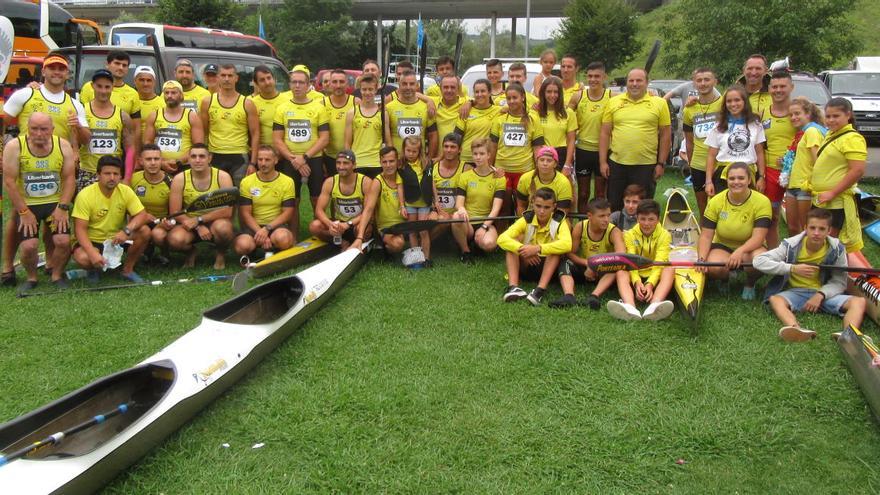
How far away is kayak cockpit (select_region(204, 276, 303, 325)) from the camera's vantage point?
14.9 ft

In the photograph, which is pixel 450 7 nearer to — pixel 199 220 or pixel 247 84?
pixel 247 84

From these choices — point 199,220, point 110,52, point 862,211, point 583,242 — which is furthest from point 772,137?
point 110,52

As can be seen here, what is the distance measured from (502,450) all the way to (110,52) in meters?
6.95

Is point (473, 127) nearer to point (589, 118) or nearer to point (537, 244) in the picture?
point (589, 118)

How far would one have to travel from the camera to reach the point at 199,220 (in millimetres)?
6484

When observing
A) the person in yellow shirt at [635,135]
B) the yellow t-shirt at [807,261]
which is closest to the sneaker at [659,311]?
the yellow t-shirt at [807,261]

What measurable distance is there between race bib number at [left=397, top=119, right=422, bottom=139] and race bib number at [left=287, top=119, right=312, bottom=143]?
37.2 inches

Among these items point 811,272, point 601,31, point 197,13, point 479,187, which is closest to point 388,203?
point 479,187

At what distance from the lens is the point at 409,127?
6.99 m

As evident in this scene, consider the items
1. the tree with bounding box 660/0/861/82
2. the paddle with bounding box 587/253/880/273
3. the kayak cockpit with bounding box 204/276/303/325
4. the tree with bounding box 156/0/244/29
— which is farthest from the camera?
the tree with bounding box 156/0/244/29

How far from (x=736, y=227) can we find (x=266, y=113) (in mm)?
4810

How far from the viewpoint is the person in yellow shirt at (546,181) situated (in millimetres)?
6023

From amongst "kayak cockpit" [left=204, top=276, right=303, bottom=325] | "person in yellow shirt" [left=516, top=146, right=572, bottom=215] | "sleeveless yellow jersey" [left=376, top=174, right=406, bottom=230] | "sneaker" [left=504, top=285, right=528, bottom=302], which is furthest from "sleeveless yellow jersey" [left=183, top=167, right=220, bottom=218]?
"sneaker" [left=504, top=285, right=528, bottom=302]

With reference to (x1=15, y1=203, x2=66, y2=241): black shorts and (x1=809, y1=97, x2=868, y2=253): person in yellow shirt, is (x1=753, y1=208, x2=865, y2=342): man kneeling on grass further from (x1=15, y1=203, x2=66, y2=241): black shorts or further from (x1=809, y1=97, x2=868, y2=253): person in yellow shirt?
(x1=15, y1=203, x2=66, y2=241): black shorts
